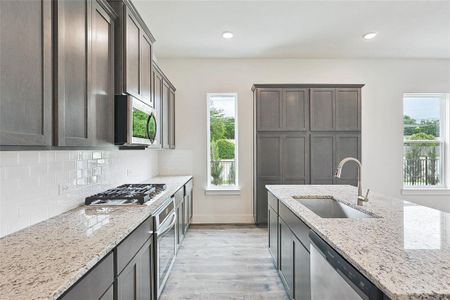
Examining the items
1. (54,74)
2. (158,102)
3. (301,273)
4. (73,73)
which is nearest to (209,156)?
(158,102)

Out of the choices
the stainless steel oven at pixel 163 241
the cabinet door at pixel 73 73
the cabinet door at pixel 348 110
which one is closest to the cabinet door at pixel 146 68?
the cabinet door at pixel 73 73

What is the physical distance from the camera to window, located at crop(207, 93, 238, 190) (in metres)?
4.95

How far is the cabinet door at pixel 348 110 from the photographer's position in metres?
4.37

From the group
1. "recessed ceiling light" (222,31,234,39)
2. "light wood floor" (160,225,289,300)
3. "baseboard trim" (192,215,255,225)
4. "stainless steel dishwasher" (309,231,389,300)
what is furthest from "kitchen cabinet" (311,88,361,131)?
"stainless steel dishwasher" (309,231,389,300)

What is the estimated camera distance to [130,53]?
7.09 ft

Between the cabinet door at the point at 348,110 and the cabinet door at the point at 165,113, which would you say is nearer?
the cabinet door at the point at 165,113

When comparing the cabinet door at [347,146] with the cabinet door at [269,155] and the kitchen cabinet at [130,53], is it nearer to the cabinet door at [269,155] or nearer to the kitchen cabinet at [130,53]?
the cabinet door at [269,155]

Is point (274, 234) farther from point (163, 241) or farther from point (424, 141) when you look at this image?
point (424, 141)

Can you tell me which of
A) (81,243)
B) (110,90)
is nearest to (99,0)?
(110,90)

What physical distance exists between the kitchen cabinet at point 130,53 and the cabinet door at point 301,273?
1736 millimetres

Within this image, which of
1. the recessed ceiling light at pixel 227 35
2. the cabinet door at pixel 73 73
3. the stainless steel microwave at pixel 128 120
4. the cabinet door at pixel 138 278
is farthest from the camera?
the recessed ceiling light at pixel 227 35

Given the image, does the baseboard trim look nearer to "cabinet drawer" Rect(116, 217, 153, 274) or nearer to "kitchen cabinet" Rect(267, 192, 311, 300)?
"kitchen cabinet" Rect(267, 192, 311, 300)

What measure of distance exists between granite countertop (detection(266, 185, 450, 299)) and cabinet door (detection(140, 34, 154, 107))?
66.0 inches

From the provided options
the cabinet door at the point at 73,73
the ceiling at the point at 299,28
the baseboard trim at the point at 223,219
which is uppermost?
the ceiling at the point at 299,28
